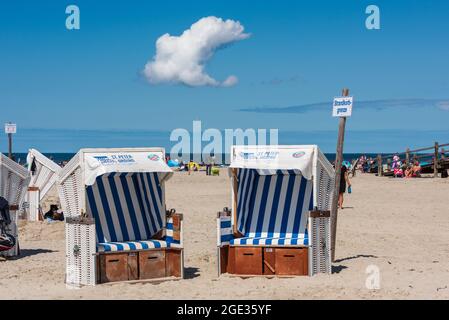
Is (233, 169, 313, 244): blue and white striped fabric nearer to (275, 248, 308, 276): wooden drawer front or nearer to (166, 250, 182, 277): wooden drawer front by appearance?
(275, 248, 308, 276): wooden drawer front

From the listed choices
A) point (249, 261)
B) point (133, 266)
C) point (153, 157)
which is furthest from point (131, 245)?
point (249, 261)

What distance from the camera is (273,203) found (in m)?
10.8

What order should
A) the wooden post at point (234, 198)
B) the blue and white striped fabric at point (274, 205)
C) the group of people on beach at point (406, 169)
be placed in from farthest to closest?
the group of people on beach at point (406, 169) < the blue and white striped fabric at point (274, 205) < the wooden post at point (234, 198)

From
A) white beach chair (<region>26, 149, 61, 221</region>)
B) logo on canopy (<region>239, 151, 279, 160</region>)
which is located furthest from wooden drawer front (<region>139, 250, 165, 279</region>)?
white beach chair (<region>26, 149, 61, 221</region>)

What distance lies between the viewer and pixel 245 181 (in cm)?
1105

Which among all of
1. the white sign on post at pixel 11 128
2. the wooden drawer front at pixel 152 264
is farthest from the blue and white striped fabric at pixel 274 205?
the white sign on post at pixel 11 128

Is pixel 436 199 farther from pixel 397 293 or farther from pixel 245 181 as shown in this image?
pixel 397 293

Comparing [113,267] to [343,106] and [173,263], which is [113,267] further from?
[343,106]

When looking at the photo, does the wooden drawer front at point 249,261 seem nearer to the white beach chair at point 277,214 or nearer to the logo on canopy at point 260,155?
the white beach chair at point 277,214

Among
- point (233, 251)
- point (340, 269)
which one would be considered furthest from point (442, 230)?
point (233, 251)

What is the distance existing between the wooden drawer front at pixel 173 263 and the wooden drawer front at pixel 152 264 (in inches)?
3.0

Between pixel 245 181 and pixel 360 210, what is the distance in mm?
9607

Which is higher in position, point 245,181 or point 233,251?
point 245,181

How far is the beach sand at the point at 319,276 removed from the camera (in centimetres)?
876
